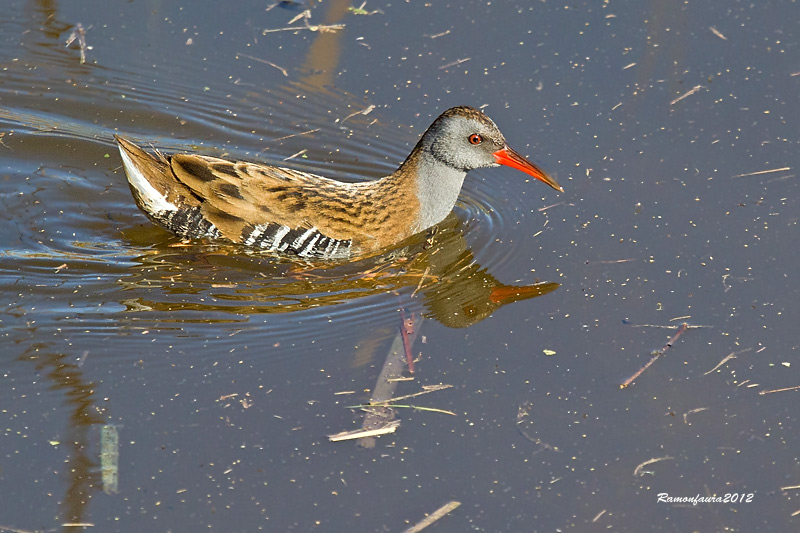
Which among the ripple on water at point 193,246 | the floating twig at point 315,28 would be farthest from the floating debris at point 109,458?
the floating twig at point 315,28

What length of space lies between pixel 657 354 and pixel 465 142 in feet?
5.13

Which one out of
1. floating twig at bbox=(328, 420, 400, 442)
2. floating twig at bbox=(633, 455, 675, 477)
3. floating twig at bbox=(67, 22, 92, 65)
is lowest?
floating twig at bbox=(633, 455, 675, 477)

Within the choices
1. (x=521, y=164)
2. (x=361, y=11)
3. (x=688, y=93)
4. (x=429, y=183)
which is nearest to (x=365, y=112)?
Answer: (x=429, y=183)

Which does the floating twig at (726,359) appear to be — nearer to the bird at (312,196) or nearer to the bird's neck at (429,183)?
the bird at (312,196)

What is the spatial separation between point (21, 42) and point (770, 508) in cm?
507

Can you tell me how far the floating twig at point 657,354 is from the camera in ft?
14.2

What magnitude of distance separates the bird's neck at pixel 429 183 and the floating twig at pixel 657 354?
1.46m

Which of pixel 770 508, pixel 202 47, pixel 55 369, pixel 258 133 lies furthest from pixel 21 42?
pixel 770 508

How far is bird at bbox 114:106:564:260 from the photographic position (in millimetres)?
5258

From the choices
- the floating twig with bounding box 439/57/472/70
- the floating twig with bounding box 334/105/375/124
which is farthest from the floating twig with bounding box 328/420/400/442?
the floating twig with bounding box 439/57/472/70

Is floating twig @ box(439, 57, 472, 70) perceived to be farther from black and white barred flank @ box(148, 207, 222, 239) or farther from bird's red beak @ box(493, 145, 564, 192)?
black and white barred flank @ box(148, 207, 222, 239)

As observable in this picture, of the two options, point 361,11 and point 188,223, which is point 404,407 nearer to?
point 188,223

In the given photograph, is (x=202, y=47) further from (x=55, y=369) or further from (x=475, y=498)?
(x=475, y=498)

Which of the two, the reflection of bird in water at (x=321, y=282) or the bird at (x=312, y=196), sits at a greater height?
the bird at (x=312, y=196)
